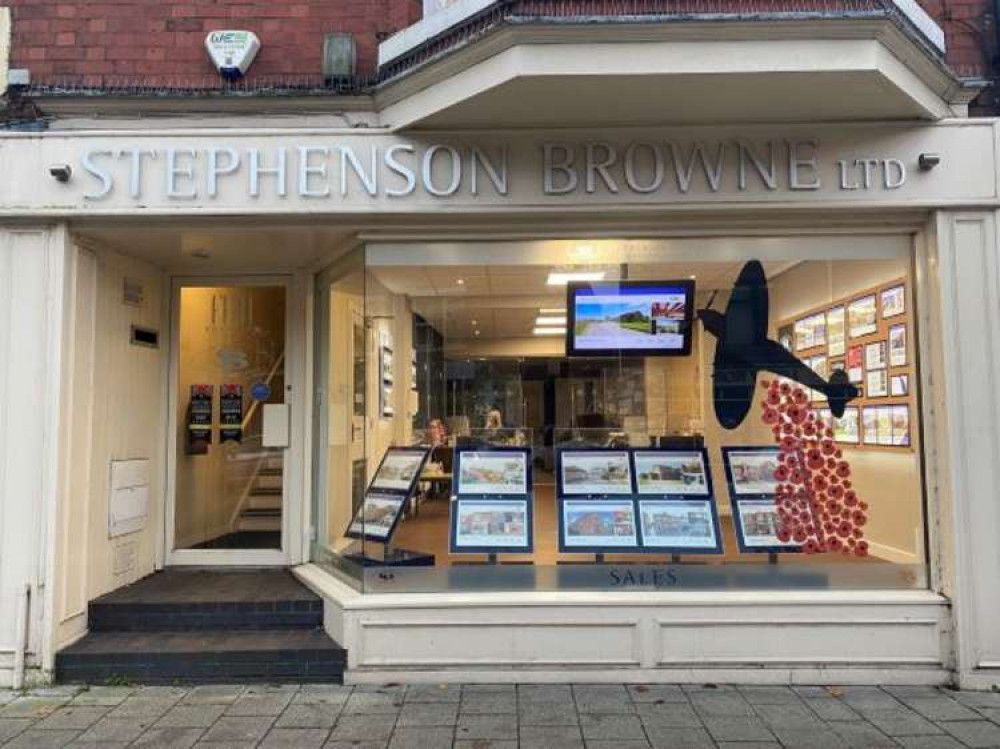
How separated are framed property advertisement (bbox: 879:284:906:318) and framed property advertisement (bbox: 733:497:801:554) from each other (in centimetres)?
154

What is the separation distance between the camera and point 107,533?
527cm

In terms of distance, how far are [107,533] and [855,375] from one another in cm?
543

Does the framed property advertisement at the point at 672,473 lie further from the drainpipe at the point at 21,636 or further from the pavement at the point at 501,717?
the drainpipe at the point at 21,636

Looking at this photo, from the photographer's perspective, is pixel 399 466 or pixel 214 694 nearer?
pixel 214 694

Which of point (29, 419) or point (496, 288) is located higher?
point (496, 288)

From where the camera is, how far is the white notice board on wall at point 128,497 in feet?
17.5

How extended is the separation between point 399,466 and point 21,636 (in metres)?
2.51

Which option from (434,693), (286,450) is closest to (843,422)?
(434,693)

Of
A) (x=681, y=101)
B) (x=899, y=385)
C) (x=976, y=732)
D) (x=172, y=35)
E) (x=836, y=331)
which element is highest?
(x=172, y=35)

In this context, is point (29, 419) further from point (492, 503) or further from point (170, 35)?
point (492, 503)

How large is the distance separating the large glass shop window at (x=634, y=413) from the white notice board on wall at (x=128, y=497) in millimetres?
1585

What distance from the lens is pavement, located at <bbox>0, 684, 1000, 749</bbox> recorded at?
148 inches

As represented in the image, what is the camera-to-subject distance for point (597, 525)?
506 centimetres

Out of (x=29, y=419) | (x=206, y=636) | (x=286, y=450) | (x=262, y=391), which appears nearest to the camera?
(x=29, y=419)
